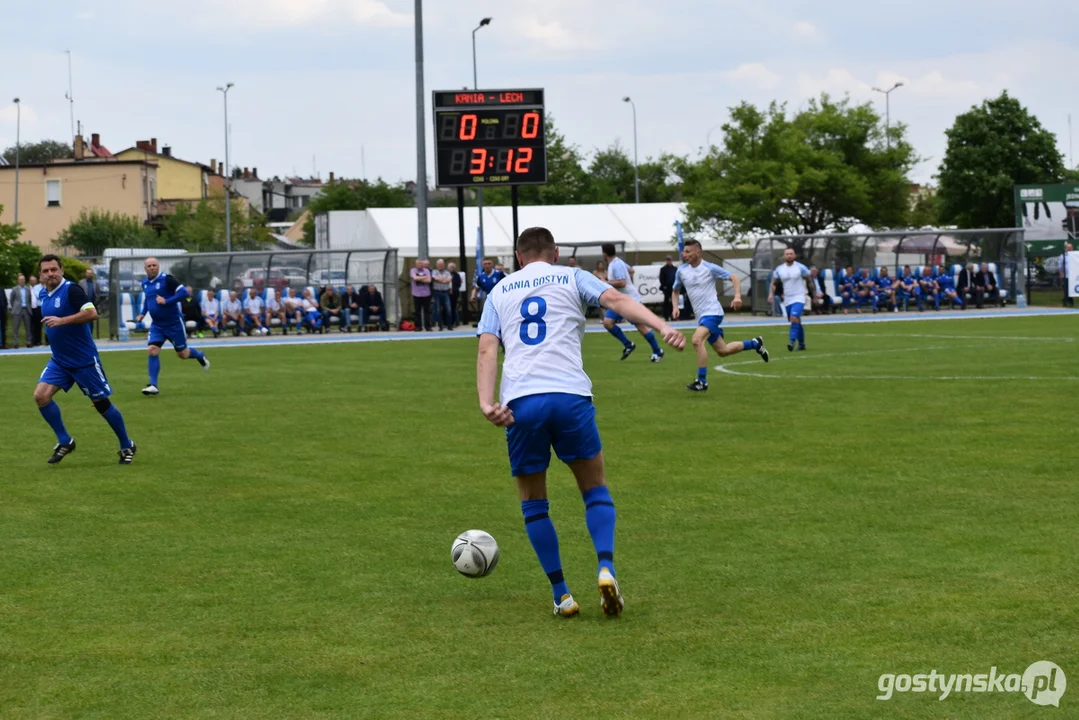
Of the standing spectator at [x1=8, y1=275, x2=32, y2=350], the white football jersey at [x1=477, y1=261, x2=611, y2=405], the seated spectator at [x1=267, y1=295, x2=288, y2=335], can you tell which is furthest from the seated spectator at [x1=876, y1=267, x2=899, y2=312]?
the white football jersey at [x1=477, y1=261, x2=611, y2=405]

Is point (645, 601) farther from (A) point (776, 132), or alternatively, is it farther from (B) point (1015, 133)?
(B) point (1015, 133)

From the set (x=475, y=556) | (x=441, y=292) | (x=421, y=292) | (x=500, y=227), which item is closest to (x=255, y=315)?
(x=421, y=292)

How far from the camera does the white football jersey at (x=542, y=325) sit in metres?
6.89

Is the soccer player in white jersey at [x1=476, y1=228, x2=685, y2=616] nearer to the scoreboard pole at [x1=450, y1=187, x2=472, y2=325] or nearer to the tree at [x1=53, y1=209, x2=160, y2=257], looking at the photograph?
the scoreboard pole at [x1=450, y1=187, x2=472, y2=325]

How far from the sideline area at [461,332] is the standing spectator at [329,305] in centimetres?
47

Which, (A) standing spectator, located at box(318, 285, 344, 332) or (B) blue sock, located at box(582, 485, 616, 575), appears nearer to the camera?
(B) blue sock, located at box(582, 485, 616, 575)

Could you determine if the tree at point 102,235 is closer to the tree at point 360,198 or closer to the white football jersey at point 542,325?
the tree at point 360,198

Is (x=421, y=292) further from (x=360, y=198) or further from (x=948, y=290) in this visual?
(x=360, y=198)

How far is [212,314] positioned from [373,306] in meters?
4.45

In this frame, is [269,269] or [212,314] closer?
[212,314]

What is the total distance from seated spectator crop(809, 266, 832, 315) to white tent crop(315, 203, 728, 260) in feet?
27.0

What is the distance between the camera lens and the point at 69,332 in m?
13.0

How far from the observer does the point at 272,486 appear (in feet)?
36.6

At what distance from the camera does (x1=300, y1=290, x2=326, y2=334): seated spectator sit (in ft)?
127
